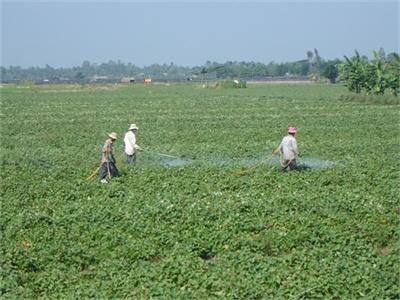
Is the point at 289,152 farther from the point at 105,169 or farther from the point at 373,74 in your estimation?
the point at 373,74

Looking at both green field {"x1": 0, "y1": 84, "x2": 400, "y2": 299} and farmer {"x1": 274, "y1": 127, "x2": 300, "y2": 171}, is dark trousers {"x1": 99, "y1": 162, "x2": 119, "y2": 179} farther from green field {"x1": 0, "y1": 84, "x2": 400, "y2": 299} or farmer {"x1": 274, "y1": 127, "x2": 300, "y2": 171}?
farmer {"x1": 274, "y1": 127, "x2": 300, "y2": 171}

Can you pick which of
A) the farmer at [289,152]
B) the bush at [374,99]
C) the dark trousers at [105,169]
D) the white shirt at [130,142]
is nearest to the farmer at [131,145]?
the white shirt at [130,142]

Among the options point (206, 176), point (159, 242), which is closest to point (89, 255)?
point (159, 242)

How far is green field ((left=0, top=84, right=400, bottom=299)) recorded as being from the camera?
8.29m

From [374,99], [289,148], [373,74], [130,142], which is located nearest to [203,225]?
[289,148]

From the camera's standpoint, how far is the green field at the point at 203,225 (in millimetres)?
8289

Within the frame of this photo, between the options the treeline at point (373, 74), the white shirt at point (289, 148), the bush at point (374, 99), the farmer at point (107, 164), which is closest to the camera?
the farmer at point (107, 164)

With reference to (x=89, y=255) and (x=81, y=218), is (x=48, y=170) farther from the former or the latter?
(x=89, y=255)

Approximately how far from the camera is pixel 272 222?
11.0 m

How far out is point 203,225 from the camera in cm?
1082

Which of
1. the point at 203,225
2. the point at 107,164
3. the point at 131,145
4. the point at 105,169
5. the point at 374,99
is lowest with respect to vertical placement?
the point at 374,99

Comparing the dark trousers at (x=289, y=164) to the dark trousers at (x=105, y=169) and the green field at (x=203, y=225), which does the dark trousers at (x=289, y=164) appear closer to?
the green field at (x=203, y=225)

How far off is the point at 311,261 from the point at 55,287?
3.55 meters

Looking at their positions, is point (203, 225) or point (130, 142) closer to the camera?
point (203, 225)
